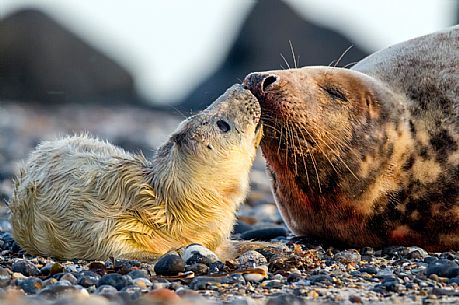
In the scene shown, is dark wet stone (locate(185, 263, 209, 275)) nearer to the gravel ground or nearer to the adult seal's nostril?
the gravel ground

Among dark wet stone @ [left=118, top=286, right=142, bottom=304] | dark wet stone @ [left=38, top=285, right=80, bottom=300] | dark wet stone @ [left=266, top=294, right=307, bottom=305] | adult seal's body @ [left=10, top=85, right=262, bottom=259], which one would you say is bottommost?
dark wet stone @ [left=266, top=294, right=307, bottom=305]

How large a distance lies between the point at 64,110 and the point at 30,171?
57.7 ft

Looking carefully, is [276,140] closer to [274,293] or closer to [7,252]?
[274,293]

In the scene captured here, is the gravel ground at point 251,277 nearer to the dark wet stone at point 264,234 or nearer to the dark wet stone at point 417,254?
the dark wet stone at point 417,254

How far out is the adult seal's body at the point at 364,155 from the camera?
6.31 meters

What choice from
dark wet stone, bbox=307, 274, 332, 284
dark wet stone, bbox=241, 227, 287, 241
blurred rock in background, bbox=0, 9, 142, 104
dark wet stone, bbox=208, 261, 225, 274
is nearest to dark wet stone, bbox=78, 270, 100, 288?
dark wet stone, bbox=208, 261, 225, 274

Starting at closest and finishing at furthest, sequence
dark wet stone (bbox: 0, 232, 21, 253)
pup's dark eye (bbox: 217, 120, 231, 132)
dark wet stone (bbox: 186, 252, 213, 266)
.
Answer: dark wet stone (bbox: 186, 252, 213, 266) < pup's dark eye (bbox: 217, 120, 231, 132) < dark wet stone (bbox: 0, 232, 21, 253)

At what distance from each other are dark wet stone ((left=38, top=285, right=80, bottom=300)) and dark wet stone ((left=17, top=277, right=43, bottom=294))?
9 cm

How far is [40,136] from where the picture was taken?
640 inches

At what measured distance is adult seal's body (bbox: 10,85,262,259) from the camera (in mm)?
6227

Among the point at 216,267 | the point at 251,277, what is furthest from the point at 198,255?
the point at 251,277

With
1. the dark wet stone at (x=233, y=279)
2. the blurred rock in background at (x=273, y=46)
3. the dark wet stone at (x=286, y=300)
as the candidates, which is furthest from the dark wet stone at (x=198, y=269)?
the blurred rock in background at (x=273, y=46)

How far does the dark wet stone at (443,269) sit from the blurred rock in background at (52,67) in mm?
21938

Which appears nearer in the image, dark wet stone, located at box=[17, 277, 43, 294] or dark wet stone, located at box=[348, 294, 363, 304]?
dark wet stone, located at box=[348, 294, 363, 304]
